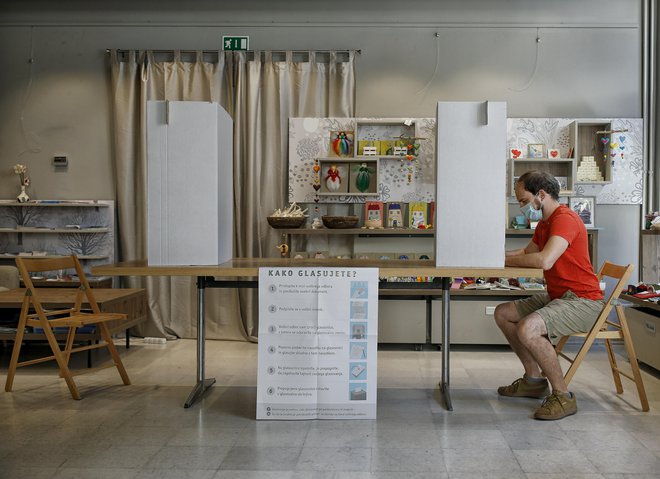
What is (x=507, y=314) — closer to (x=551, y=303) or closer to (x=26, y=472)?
(x=551, y=303)

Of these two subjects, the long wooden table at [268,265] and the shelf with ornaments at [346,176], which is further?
the shelf with ornaments at [346,176]

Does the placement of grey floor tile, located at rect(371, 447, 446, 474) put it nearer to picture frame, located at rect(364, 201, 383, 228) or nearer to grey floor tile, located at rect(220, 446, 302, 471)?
grey floor tile, located at rect(220, 446, 302, 471)

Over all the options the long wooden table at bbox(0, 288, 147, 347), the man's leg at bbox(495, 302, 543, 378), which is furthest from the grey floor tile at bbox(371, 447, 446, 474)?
the long wooden table at bbox(0, 288, 147, 347)

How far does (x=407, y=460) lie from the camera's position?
2867mm

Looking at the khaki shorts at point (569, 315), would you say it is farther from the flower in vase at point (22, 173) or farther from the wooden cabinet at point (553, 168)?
the flower in vase at point (22, 173)

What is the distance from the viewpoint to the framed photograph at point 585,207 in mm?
5879

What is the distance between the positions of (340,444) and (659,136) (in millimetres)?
4590

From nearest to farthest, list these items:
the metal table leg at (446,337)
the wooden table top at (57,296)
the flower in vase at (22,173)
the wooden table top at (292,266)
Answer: the wooden table top at (292,266), the metal table leg at (446,337), the wooden table top at (57,296), the flower in vase at (22,173)

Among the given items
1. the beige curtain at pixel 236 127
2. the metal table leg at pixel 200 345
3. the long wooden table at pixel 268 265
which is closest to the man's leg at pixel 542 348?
the long wooden table at pixel 268 265

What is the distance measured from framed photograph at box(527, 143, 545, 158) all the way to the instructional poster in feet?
10.0

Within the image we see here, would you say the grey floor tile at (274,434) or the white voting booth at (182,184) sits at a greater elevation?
the white voting booth at (182,184)

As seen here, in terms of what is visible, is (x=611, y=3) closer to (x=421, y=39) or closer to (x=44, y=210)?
(x=421, y=39)

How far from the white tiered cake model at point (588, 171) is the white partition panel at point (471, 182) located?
266 cm

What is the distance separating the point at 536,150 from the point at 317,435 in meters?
3.74
